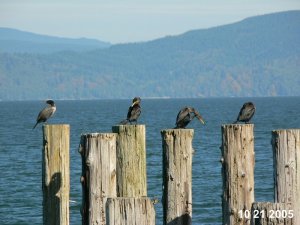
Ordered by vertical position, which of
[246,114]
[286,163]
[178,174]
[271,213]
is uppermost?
[246,114]

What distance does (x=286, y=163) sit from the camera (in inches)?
356

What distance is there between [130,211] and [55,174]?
295cm

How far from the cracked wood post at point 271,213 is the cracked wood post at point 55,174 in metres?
3.14

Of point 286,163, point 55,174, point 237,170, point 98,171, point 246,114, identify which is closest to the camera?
point 286,163

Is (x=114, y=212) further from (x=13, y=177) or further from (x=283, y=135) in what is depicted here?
(x=13, y=177)

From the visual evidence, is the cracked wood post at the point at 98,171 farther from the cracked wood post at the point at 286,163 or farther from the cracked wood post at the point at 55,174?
the cracked wood post at the point at 286,163

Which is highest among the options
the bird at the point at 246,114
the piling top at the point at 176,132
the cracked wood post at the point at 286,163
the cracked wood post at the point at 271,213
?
the bird at the point at 246,114

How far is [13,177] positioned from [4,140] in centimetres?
2422

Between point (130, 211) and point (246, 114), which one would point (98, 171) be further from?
point (246, 114)

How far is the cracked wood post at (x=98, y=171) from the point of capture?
911 centimetres

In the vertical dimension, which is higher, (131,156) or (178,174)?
(131,156)

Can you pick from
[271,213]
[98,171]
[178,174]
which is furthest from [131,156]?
[271,213]

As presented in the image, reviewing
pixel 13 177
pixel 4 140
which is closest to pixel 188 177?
pixel 13 177

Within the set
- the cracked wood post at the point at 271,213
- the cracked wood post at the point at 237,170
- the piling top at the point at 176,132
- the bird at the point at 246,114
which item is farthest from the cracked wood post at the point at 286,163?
the bird at the point at 246,114
